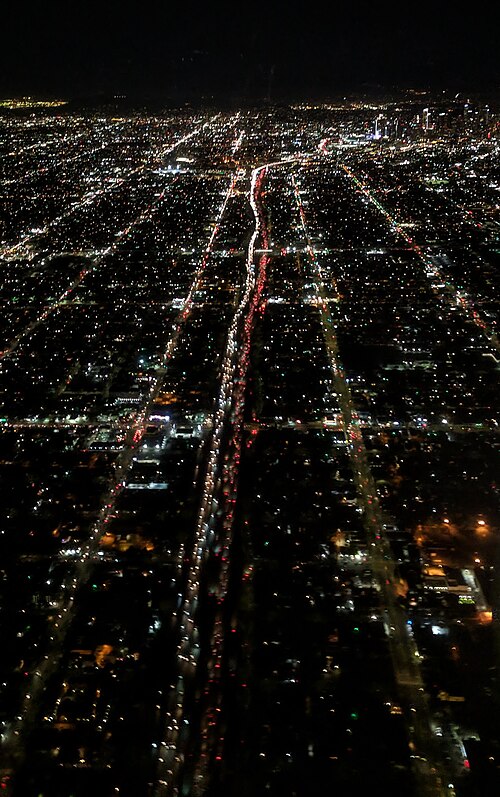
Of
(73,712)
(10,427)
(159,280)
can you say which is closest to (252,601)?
(73,712)

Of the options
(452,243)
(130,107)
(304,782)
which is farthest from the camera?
(130,107)

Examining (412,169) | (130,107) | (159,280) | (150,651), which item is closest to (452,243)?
(159,280)

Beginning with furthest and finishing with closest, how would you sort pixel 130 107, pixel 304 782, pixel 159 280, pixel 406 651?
pixel 130 107 < pixel 159 280 < pixel 406 651 < pixel 304 782

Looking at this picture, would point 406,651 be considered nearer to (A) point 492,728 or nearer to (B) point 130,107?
(A) point 492,728

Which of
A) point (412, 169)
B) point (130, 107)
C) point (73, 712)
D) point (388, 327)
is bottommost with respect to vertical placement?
point (73, 712)

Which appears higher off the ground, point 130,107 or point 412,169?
point 130,107

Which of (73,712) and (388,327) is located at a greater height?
(388,327)

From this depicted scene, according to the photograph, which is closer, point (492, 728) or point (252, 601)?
point (492, 728)

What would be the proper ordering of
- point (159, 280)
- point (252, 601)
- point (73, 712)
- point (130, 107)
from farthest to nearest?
point (130, 107)
point (159, 280)
point (252, 601)
point (73, 712)

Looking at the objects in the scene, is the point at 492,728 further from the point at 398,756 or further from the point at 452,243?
the point at 452,243
